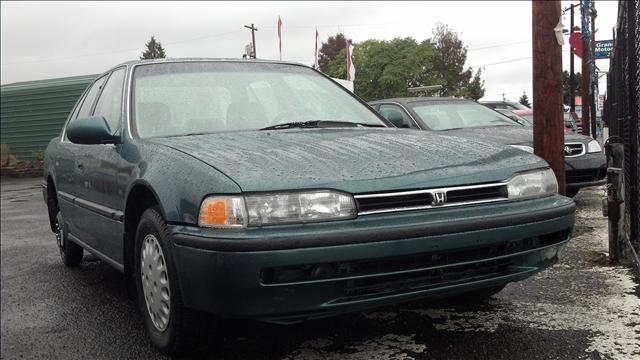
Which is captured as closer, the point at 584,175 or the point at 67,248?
the point at 67,248

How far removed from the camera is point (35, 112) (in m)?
20.5

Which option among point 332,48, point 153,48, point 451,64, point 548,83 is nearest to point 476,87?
point 451,64

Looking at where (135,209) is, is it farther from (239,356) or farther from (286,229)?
(286,229)

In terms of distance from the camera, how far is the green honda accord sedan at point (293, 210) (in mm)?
2402

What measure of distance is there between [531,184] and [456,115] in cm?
522

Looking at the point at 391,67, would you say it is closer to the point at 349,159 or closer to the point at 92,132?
the point at 92,132

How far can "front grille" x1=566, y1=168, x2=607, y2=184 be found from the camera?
696cm

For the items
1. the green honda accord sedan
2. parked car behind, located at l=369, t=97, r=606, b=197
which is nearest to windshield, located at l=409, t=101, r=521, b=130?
parked car behind, located at l=369, t=97, r=606, b=197

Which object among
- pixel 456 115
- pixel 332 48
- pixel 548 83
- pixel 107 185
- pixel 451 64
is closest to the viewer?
pixel 107 185

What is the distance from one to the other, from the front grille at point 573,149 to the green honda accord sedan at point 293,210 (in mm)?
4060

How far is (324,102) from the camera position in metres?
3.95

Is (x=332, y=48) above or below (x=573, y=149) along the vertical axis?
above

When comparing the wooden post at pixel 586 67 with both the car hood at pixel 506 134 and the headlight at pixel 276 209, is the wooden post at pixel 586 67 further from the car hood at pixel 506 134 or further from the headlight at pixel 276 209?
the headlight at pixel 276 209

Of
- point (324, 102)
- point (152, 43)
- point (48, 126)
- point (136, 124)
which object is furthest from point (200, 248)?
point (152, 43)
